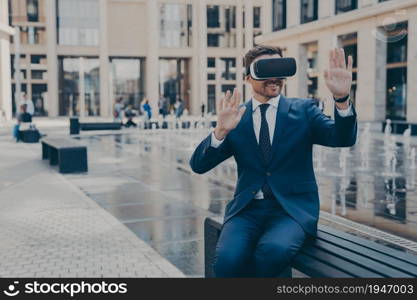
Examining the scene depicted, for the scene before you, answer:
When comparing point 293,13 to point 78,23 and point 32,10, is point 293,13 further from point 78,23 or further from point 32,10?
point 32,10

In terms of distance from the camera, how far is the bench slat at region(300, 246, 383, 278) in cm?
333

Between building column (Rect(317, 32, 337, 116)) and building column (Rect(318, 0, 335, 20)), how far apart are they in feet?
3.83

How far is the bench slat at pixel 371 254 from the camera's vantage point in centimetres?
335

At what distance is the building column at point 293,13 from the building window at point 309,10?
1.04ft

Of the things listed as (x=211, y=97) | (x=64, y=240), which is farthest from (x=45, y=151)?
(x=211, y=97)

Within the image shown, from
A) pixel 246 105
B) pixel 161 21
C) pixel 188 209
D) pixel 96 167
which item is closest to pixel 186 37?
pixel 161 21

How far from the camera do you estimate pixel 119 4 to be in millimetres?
60531

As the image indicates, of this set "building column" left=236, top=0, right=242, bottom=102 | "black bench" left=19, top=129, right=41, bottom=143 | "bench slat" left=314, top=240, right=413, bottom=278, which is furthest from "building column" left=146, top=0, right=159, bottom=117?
"bench slat" left=314, top=240, right=413, bottom=278

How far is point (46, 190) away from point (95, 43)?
169 feet

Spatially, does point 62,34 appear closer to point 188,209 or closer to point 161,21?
point 161,21

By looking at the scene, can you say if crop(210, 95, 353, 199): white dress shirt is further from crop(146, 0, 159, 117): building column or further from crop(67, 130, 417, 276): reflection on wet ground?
crop(146, 0, 159, 117): building column

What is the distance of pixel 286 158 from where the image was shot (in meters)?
3.99

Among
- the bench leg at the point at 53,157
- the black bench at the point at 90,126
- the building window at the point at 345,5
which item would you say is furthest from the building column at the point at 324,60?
the bench leg at the point at 53,157

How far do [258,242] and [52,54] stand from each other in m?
58.6
